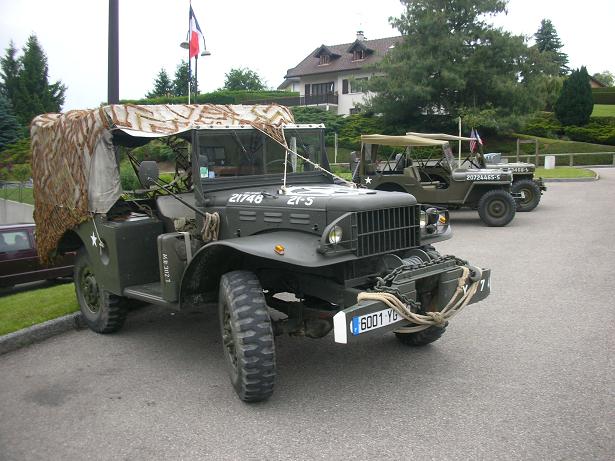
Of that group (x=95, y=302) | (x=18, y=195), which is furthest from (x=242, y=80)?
(x=95, y=302)

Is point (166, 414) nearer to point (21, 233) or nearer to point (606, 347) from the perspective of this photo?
point (606, 347)

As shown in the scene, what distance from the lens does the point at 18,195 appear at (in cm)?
1791

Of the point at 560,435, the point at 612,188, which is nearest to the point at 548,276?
the point at 560,435

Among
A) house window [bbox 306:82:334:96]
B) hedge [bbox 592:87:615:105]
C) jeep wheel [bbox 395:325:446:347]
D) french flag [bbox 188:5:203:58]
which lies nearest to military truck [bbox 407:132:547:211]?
french flag [bbox 188:5:203:58]

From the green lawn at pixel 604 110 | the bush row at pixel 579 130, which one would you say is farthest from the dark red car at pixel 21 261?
the green lawn at pixel 604 110

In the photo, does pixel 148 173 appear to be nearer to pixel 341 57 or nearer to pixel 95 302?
pixel 95 302

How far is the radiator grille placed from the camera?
429 centimetres

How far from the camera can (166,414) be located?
163 inches

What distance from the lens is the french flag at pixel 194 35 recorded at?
1097 centimetres

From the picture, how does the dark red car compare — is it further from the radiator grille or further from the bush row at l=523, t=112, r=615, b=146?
the bush row at l=523, t=112, r=615, b=146

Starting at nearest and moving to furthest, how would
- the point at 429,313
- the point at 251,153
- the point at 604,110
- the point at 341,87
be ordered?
the point at 429,313 < the point at 251,153 < the point at 341,87 < the point at 604,110

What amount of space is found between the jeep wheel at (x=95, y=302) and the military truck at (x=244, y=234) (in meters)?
0.02

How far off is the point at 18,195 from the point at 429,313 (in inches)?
663

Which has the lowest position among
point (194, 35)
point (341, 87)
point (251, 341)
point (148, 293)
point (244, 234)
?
point (251, 341)
